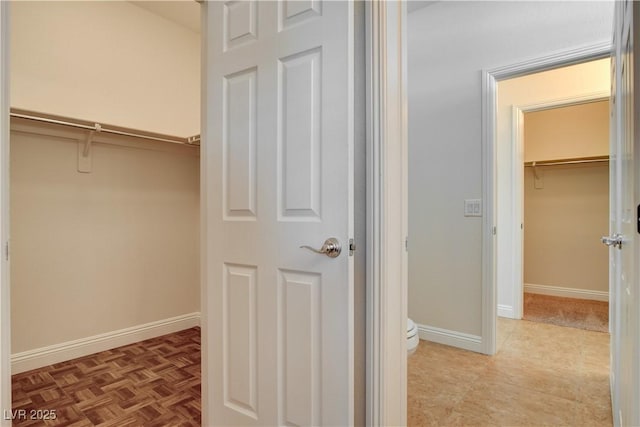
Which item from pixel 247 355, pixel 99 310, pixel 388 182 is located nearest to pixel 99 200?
pixel 99 310

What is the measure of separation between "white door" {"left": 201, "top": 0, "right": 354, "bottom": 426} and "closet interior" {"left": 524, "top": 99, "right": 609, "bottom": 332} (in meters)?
3.12

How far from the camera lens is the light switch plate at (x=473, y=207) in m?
2.43

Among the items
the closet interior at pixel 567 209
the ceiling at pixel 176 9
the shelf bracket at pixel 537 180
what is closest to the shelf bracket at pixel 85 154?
the ceiling at pixel 176 9

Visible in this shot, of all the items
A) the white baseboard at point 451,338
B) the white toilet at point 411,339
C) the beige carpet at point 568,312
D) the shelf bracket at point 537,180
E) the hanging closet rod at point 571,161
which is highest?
the hanging closet rod at point 571,161

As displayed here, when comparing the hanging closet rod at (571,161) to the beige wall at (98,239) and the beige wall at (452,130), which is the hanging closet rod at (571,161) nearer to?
the beige wall at (452,130)

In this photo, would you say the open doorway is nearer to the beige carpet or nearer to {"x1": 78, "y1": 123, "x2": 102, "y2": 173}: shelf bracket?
A: the beige carpet

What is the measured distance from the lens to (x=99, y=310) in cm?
246

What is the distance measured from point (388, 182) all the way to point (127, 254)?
2.24 metres

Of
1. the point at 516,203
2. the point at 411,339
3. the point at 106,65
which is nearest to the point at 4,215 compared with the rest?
the point at 411,339

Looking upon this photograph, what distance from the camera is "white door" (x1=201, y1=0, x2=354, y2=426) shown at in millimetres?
1130

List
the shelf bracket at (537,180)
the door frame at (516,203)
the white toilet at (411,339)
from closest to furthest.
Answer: the white toilet at (411,339) → the door frame at (516,203) → the shelf bracket at (537,180)

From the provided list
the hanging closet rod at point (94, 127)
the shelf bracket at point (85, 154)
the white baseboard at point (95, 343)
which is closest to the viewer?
the hanging closet rod at point (94, 127)

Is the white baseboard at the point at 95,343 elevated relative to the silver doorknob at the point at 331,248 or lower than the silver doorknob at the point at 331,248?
lower

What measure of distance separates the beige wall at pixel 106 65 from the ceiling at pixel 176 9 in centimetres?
5
